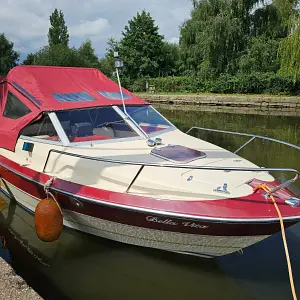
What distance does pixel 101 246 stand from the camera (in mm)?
4547

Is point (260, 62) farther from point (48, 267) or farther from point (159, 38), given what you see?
point (48, 267)

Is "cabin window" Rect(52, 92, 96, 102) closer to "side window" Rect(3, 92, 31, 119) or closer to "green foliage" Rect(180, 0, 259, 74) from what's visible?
"side window" Rect(3, 92, 31, 119)

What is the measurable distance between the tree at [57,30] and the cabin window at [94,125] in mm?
51218

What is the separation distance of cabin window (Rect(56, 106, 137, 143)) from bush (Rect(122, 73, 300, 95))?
19.9 meters

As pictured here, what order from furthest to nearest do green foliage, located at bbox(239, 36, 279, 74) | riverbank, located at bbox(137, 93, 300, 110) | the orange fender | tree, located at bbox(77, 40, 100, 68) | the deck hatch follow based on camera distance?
tree, located at bbox(77, 40, 100, 68)
green foliage, located at bbox(239, 36, 279, 74)
riverbank, located at bbox(137, 93, 300, 110)
the deck hatch
the orange fender

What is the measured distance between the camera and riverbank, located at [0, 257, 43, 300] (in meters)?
2.74

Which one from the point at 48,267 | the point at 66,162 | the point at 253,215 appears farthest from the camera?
the point at 66,162

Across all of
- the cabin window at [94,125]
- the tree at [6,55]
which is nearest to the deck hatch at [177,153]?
the cabin window at [94,125]

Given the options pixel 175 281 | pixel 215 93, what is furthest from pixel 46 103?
pixel 215 93

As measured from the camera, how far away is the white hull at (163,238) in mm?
3678

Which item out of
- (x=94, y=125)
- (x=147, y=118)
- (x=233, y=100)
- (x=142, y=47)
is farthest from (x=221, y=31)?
(x=94, y=125)

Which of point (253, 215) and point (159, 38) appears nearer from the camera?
point (253, 215)

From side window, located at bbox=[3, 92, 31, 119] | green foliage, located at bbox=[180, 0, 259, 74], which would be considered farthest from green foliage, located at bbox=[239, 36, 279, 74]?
side window, located at bbox=[3, 92, 31, 119]

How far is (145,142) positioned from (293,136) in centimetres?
854
